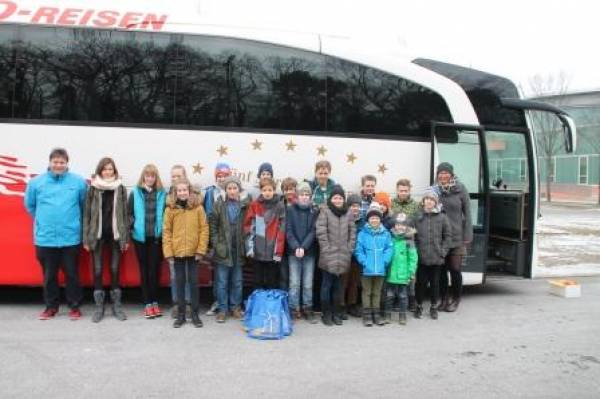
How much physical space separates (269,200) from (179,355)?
1.95 metres

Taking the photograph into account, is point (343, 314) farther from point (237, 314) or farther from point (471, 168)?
point (471, 168)

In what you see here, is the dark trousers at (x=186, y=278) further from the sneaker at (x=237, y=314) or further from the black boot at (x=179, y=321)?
the sneaker at (x=237, y=314)

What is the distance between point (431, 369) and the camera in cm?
479

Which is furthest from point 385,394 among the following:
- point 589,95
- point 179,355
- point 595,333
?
point 589,95

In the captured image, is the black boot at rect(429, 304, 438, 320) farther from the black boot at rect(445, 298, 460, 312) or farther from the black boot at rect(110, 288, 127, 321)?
the black boot at rect(110, 288, 127, 321)

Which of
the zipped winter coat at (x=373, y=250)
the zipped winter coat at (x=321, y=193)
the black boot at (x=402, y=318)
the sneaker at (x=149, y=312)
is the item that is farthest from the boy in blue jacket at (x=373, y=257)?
the sneaker at (x=149, y=312)

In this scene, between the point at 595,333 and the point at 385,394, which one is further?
the point at 595,333

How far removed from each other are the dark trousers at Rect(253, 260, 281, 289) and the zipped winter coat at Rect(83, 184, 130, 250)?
4.96 ft

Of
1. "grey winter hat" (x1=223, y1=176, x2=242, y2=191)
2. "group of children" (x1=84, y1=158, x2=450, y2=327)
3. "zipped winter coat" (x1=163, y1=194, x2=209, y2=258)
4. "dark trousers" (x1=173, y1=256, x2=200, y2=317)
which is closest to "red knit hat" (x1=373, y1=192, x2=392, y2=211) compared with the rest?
"group of children" (x1=84, y1=158, x2=450, y2=327)

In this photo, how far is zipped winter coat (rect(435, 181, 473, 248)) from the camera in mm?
6820

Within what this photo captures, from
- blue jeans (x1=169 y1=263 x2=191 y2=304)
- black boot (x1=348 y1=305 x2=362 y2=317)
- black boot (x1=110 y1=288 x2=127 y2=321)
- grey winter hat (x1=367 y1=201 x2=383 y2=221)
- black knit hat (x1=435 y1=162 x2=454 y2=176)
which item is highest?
black knit hat (x1=435 y1=162 x2=454 y2=176)

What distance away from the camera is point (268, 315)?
18.7 feet

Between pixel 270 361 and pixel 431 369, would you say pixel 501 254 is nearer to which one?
pixel 431 369

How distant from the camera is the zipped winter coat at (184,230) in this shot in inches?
231
